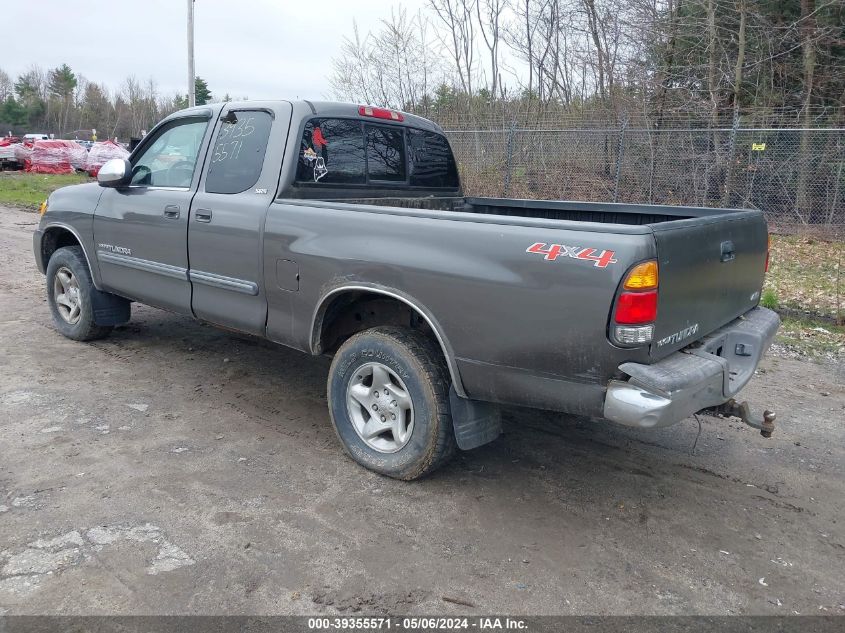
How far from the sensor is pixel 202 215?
436cm

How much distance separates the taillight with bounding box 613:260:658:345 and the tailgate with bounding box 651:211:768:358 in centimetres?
6

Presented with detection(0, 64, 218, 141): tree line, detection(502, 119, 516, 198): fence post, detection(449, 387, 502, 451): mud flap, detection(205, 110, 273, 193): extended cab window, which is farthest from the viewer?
detection(0, 64, 218, 141): tree line

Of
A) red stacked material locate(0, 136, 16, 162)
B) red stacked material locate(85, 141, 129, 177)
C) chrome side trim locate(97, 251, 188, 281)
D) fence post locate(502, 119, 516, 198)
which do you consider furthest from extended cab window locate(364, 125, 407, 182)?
red stacked material locate(0, 136, 16, 162)

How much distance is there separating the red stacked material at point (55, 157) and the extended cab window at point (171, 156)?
86.5 feet

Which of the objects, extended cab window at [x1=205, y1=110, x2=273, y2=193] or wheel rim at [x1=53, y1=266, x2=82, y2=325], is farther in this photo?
wheel rim at [x1=53, y1=266, x2=82, y2=325]

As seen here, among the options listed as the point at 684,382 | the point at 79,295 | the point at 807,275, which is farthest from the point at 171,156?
the point at 807,275

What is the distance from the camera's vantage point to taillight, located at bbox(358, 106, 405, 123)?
4574 millimetres

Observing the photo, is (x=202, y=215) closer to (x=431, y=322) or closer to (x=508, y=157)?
(x=431, y=322)

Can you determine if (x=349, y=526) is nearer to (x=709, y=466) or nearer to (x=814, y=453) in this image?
(x=709, y=466)

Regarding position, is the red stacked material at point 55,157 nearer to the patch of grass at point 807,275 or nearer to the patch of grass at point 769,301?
the patch of grass at point 807,275

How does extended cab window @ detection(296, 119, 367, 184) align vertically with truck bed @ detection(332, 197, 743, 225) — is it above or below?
above

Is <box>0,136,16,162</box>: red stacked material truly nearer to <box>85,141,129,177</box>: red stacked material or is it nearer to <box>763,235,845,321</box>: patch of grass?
<box>85,141,129,177</box>: red stacked material

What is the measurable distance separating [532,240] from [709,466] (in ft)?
6.57

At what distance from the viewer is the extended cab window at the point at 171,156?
468 cm
